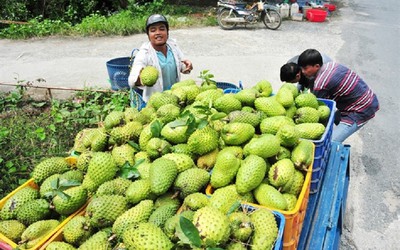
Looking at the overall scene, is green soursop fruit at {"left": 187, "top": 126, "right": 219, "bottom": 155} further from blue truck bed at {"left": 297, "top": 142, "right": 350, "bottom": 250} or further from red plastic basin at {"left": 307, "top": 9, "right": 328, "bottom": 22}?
red plastic basin at {"left": 307, "top": 9, "right": 328, "bottom": 22}

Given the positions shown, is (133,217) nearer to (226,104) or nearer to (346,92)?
(226,104)

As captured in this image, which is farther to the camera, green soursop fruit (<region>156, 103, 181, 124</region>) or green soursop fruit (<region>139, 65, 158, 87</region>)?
green soursop fruit (<region>139, 65, 158, 87</region>)

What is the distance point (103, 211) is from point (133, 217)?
161 millimetres

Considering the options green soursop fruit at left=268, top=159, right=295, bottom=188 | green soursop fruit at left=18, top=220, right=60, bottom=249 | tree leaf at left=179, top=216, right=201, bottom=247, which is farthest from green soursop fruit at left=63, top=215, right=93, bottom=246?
green soursop fruit at left=268, top=159, right=295, bottom=188

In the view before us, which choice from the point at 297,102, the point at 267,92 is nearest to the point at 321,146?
the point at 297,102

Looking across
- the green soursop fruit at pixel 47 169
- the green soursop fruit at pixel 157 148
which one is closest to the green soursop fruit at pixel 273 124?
the green soursop fruit at pixel 157 148

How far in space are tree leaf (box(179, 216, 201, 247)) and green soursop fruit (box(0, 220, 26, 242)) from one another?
932mm

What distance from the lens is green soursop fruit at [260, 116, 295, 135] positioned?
2.19 m

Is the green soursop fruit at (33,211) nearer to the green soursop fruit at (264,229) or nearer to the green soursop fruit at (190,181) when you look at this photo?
the green soursop fruit at (190,181)

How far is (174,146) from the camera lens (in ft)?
7.00

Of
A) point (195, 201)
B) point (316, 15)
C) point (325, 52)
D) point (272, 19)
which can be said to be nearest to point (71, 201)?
point (195, 201)

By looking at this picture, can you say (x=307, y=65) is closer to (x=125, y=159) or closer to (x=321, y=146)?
(x=321, y=146)

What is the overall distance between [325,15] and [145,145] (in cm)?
1245

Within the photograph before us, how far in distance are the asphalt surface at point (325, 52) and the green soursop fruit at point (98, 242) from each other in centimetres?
257
